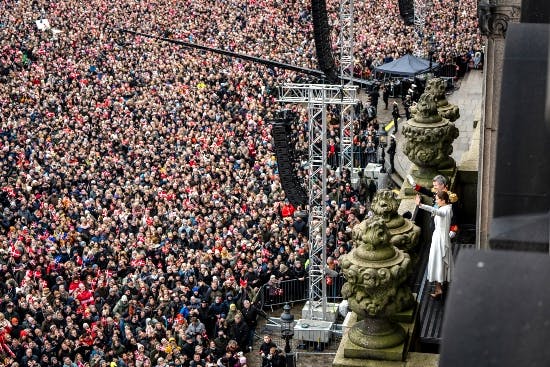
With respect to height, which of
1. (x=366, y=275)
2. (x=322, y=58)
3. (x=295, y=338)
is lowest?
(x=295, y=338)

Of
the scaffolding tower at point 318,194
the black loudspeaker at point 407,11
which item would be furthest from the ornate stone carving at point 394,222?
the black loudspeaker at point 407,11

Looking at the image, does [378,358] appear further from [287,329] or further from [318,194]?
[318,194]

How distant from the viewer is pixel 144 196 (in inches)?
1660

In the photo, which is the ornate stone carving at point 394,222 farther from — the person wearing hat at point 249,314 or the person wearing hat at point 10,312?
the person wearing hat at point 10,312

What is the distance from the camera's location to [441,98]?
1750 cm

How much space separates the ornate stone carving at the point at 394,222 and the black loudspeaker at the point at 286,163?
872 inches

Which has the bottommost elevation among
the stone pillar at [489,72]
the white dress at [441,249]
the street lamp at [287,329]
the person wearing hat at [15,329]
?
the street lamp at [287,329]

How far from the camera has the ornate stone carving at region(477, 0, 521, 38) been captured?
10.8m

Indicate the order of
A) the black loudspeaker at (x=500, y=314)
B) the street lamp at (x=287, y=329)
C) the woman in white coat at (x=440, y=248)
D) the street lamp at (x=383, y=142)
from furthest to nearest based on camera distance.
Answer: the street lamp at (x=383, y=142), the street lamp at (x=287, y=329), the woman in white coat at (x=440, y=248), the black loudspeaker at (x=500, y=314)

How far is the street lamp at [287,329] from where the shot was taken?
28859 millimetres

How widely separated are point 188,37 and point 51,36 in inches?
327

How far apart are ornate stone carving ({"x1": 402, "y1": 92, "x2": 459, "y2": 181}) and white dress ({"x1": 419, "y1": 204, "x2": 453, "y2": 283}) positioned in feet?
7.77

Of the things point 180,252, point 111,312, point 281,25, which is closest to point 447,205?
point 111,312

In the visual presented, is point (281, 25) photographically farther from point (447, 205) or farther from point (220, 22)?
point (447, 205)
